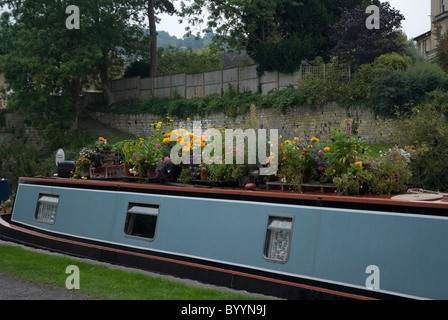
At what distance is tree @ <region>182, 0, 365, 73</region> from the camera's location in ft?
86.7

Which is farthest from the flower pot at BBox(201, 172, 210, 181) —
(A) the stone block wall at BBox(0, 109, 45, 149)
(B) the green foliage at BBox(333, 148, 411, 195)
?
(A) the stone block wall at BBox(0, 109, 45, 149)

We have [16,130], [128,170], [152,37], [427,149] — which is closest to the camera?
[128,170]

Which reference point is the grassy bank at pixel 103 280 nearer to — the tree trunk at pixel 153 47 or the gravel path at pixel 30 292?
the gravel path at pixel 30 292

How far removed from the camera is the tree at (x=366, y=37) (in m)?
24.0

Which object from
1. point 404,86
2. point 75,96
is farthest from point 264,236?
point 75,96

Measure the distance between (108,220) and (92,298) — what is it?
103 inches

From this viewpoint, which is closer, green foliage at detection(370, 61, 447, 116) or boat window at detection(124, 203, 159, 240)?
boat window at detection(124, 203, 159, 240)

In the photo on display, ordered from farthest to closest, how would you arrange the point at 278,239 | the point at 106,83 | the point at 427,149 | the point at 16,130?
1. the point at 106,83
2. the point at 16,130
3. the point at 427,149
4. the point at 278,239

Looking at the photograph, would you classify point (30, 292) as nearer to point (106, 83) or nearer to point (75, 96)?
point (75, 96)

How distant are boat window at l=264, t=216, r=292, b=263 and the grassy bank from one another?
0.56m

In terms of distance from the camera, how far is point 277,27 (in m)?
29.0

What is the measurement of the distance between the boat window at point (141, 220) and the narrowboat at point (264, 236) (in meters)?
0.02

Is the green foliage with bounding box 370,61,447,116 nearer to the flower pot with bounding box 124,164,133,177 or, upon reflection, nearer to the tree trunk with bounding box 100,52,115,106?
the flower pot with bounding box 124,164,133,177

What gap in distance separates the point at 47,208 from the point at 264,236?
16.3 feet
